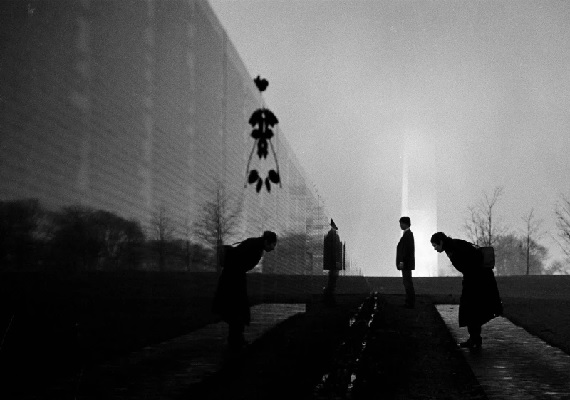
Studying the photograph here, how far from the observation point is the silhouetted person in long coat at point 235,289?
9977 millimetres

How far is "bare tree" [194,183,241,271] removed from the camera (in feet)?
64.2

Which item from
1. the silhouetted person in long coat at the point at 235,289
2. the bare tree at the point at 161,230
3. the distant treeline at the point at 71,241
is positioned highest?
the bare tree at the point at 161,230

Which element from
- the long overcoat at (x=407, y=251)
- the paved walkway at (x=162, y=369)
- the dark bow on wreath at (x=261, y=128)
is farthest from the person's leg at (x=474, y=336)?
the long overcoat at (x=407, y=251)

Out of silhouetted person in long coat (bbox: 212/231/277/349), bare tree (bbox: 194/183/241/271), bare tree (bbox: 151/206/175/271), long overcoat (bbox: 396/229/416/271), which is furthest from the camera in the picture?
bare tree (bbox: 194/183/241/271)

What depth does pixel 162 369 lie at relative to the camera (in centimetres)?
833

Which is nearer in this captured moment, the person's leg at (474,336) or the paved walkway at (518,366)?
the paved walkway at (518,366)

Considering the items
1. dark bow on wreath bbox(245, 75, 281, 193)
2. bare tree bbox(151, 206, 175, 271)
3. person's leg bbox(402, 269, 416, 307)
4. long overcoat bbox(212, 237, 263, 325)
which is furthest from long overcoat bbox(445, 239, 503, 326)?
person's leg bbox(402, 269, 416, 307)

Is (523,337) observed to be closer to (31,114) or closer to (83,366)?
(83,366)

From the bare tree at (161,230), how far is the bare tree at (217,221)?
2.50 m

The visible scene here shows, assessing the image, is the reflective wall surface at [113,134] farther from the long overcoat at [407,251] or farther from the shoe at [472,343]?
the long overcoat at [407,251]

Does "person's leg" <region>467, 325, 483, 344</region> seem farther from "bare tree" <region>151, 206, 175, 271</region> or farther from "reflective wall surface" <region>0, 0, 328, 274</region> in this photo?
"bare tree" <region>151, 206, 175, 271</region>

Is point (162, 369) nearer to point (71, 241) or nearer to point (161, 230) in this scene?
point (71, 241)

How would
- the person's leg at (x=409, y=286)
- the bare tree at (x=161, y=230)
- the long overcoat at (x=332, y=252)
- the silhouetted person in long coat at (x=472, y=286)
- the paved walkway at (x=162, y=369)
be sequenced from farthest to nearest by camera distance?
the long overcoat at (x=332, y=252)
the person's leg at (x=409, y=286)
the bare tree at (x=161, y=230)
the silhouetted person in long coat at (x=472, y=286)
the paved walkway at (x=162, y=369)

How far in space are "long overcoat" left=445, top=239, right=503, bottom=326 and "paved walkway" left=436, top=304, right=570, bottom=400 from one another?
438mm
